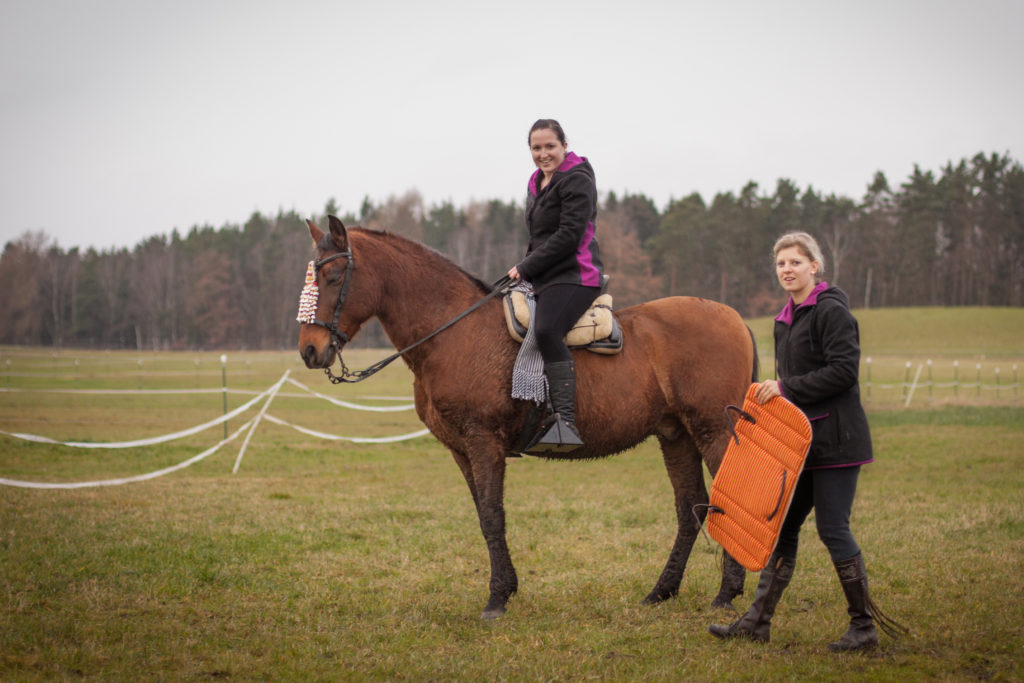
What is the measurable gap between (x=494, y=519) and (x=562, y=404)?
0.95m

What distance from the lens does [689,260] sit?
66.8 metres

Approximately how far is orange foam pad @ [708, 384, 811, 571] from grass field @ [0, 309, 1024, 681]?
0.66 m

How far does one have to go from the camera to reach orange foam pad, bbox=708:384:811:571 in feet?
13.4

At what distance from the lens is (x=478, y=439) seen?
16.3 feet

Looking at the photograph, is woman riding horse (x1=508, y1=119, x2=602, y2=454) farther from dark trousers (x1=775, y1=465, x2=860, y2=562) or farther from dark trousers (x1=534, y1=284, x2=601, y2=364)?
dark trousers (x1=775, y1=465, x2=860, y2=562)

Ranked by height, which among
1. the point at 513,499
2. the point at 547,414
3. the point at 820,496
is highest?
the point at 547,414

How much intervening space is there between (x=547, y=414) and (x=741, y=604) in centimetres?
211

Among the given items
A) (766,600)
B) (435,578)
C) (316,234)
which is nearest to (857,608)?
(766,600)

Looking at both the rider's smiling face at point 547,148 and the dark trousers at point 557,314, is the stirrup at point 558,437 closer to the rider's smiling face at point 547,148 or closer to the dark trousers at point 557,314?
the dark trousers at point 557,314

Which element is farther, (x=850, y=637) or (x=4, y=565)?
(x=4, y=565)

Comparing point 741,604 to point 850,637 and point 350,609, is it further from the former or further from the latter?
point 350,609

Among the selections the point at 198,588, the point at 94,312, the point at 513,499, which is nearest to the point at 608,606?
the point at 198,588

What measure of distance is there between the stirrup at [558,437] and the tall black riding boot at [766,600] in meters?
1.44

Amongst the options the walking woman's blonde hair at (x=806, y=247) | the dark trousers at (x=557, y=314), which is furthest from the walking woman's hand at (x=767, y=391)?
the dark trousers at (x=557, y=314)
